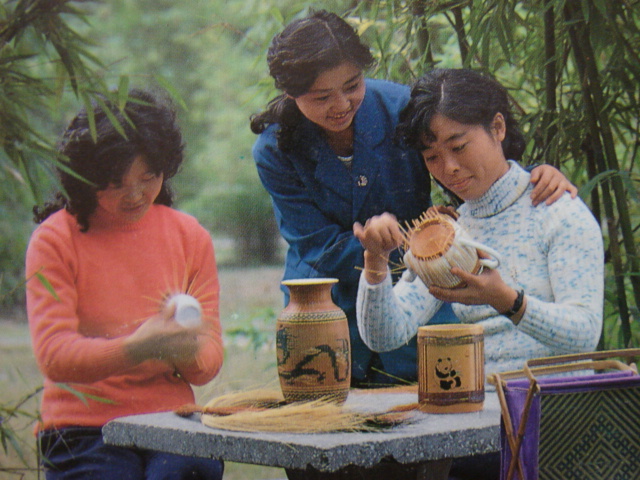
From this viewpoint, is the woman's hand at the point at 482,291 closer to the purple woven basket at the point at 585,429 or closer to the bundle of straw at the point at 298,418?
the bundle of straw at the point at 298,418

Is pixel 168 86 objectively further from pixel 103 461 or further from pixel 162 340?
pixel 103 461

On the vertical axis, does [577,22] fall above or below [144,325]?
above

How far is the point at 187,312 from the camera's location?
221 centimetres

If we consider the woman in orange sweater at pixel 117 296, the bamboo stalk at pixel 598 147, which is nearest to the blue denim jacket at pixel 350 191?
the woman in orange sweater at pixel 117 296

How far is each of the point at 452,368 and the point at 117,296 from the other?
2.92 feet

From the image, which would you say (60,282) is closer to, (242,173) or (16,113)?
(16,113)

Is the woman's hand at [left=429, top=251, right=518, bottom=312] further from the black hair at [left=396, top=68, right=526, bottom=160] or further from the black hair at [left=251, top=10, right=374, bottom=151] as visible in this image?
the black hair at [left=251, top=10, right=374, bottom=151]

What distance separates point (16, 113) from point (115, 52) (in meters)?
0.60

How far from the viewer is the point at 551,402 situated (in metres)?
1.44

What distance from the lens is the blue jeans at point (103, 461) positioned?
6.89ft

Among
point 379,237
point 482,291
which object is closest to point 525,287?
point 482,291

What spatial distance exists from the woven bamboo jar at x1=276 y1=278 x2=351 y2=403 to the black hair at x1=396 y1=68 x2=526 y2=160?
1.59 feet

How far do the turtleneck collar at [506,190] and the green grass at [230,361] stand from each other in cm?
61

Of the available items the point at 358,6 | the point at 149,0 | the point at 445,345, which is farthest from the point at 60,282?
the point at 358,6
